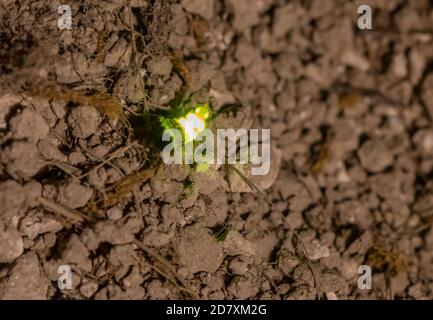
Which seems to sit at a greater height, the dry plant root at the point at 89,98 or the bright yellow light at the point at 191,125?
the dry plant root at the point at 89,98

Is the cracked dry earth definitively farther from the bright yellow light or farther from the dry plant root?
the bright yellow light

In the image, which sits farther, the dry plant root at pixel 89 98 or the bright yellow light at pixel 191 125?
the bright yellow light at pixel 191 125

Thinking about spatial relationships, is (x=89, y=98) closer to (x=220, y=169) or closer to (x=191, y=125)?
(x=191, y=125)

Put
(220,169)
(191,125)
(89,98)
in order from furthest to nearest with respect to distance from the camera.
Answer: (220,169)
(191,125)
(89,98)

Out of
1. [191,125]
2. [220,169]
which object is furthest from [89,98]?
[220,169]

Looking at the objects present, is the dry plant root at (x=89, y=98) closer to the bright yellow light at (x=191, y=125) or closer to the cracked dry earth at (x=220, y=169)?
the cracked dry earth at (x=220, y=169)

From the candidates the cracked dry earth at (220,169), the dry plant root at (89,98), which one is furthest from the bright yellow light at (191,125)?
the dry plant root at (89,98)
